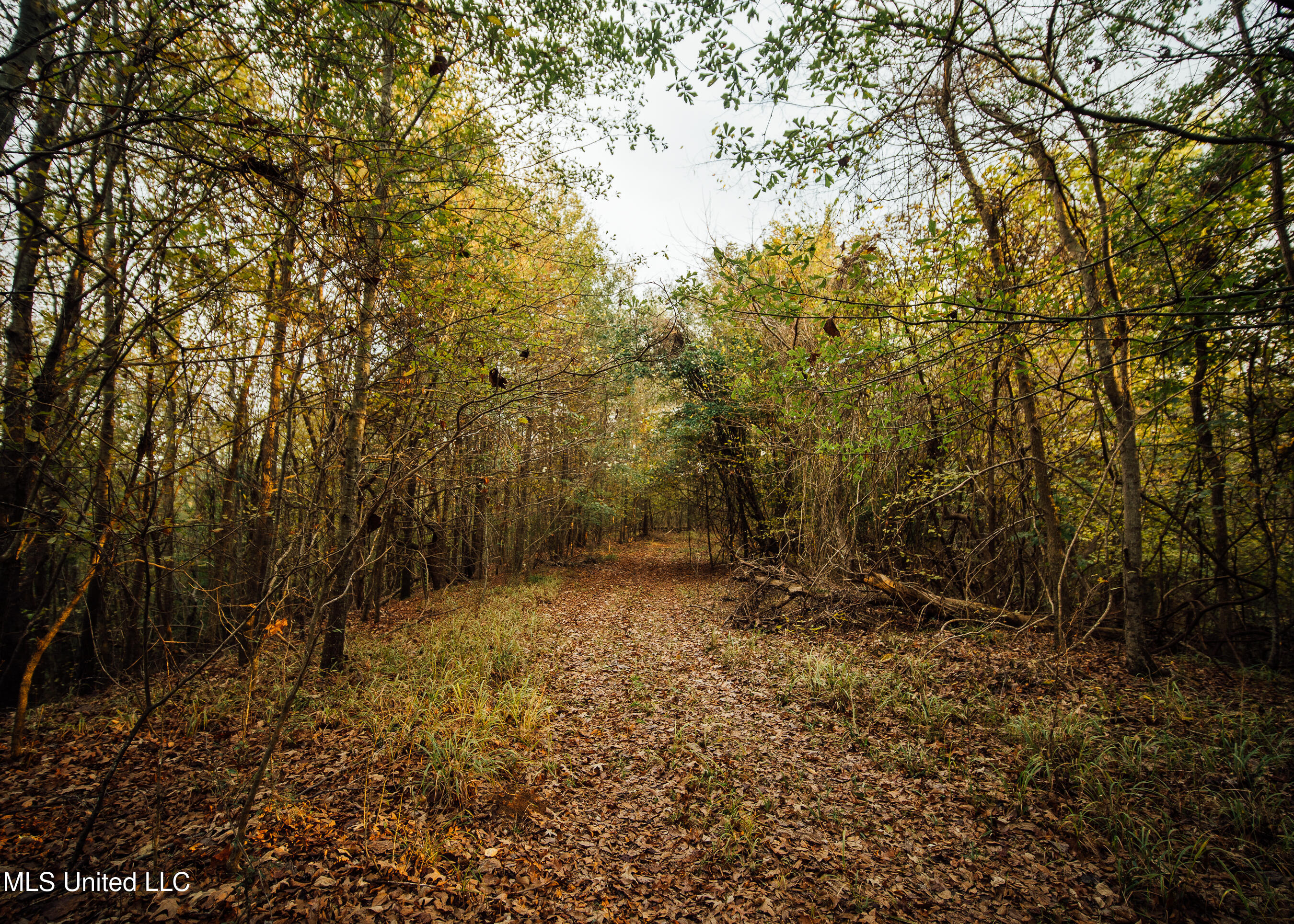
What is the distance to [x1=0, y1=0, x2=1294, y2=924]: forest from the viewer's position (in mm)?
2467

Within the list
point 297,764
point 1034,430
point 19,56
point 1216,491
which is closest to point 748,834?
point 297,764

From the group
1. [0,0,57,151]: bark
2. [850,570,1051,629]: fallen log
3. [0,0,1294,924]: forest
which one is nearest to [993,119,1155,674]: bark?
[0,0,1294,924]: forest

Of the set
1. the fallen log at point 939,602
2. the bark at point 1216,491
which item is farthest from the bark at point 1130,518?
the fallen log at point 939,602

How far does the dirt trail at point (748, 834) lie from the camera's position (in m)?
2.56

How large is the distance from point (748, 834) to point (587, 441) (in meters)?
3.44

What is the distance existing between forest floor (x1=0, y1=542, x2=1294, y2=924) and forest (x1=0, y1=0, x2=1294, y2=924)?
3 centimetres

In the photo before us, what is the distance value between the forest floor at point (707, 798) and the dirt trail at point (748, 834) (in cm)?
2

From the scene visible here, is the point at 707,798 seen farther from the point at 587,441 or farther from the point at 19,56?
the point at 19,56

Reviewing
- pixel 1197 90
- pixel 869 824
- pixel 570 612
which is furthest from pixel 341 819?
pixel 1197 90

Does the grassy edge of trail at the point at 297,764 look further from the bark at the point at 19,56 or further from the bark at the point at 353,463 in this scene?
the bark at the point at 19,56

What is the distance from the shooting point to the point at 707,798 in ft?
11.2

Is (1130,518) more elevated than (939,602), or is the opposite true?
(1130,518)

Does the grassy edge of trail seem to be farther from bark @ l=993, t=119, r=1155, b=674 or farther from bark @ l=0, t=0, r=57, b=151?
bark @ l=993, t=119, r=1155, b=674

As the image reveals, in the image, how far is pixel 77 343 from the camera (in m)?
3.34
